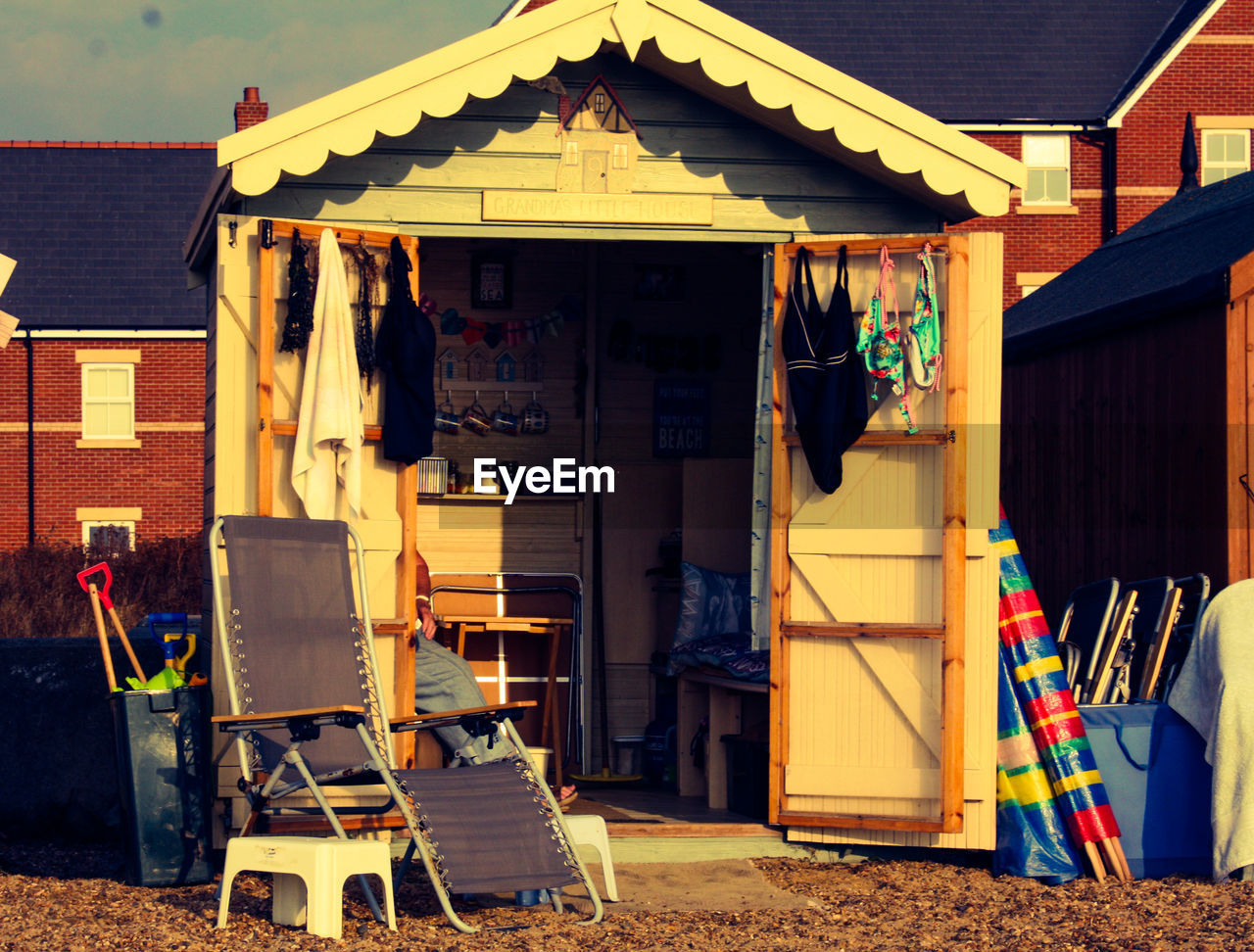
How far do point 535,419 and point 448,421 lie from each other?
512 mm

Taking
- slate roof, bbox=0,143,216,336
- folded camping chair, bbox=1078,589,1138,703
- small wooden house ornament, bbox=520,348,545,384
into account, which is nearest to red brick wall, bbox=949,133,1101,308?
slate roof, bbox=0,143,216,336

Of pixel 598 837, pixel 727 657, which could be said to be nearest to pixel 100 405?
pixel 727 657

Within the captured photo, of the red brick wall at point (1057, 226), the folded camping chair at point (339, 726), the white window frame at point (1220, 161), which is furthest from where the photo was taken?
the white window frame at point (1220, 161)

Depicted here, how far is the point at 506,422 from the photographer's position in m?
8.43

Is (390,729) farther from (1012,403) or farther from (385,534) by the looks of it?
(1012,403)

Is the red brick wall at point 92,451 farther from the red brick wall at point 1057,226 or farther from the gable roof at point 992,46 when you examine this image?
the red brick wall at point 1057,226

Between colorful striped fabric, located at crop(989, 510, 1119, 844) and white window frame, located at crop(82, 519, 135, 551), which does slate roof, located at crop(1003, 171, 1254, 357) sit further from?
white window frame, located at crop(82, 519, 135, 551)

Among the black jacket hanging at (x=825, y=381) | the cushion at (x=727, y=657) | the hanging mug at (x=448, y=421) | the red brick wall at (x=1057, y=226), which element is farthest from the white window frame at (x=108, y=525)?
the black jacket hanging at (x=825, y=381)

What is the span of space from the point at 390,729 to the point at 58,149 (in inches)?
925

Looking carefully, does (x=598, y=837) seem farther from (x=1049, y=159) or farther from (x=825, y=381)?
(x=1049, y=159)

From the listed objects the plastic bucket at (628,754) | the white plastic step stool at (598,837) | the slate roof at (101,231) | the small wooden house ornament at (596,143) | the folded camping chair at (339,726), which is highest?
the slate roof at (101,231)

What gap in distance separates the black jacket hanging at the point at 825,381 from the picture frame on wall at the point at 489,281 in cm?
284

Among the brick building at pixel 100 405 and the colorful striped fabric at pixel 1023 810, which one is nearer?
the colorful striped fabric at pixel 1023 810

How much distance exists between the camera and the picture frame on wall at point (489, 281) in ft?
27.9
